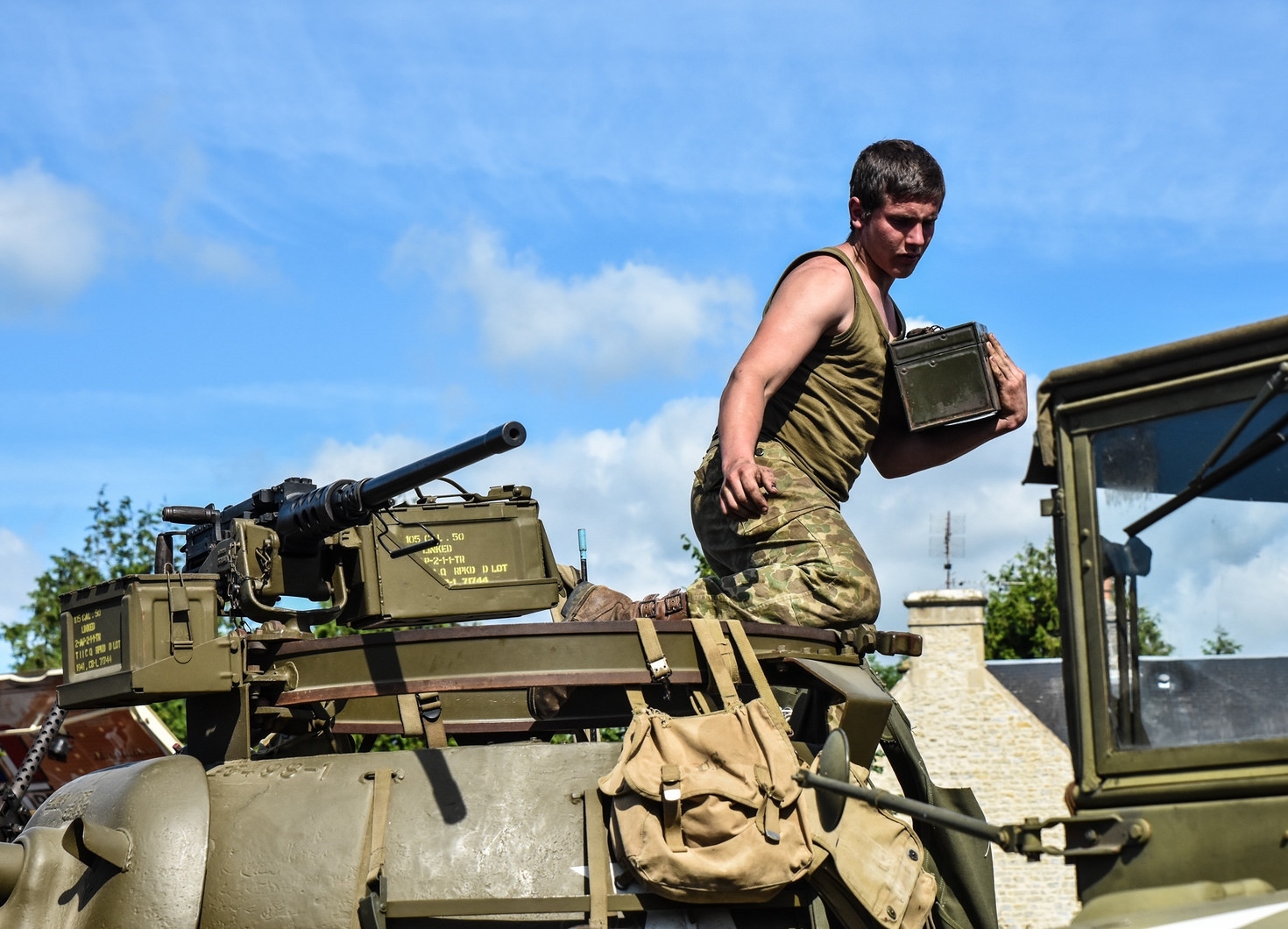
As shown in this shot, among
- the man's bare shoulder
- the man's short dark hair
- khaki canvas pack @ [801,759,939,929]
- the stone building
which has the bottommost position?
the stone building

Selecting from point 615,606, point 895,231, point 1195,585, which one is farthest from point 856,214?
point 1195,585

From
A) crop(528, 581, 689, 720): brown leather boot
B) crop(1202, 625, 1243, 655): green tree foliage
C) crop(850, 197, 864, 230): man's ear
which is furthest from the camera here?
crop(850, 197, 864, 230): man's ear

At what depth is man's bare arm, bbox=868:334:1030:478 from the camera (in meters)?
5.67

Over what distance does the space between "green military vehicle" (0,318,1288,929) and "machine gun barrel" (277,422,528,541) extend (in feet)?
0.04

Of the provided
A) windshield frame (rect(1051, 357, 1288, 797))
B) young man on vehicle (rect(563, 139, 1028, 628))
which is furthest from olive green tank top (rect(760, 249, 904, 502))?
windshield frame (rect(1051, 357, 1288, 797))

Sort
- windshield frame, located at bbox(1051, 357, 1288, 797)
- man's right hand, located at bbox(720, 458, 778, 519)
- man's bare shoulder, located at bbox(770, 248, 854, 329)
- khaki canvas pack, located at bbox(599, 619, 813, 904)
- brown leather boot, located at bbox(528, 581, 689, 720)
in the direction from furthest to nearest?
1. man's bare shoulder, located at bbox(770, 248, 854, 329)
2. brown leather boot, located at bbox(528, 581, 689, 720)
3. man's right hand, located at bbox(720, 458, 778, 519)
4. khaki canvas pack, located at bbox(599, 619, 813, 904)
5. windshield frame, located at bbox(1051, 357, 1288, 797)

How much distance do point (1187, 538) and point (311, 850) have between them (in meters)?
2.40

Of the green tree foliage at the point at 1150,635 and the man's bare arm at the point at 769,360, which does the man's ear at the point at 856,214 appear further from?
the green tree foliage at the point at 1150,635

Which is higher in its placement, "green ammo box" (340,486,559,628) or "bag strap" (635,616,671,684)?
"green ammo box" (340,486,559,628)

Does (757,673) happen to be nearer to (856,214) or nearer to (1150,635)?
(1150,635)

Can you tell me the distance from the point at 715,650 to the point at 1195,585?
1598 millimetres

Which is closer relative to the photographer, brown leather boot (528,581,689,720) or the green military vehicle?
the green military vehicle

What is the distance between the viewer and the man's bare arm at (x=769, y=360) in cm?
488

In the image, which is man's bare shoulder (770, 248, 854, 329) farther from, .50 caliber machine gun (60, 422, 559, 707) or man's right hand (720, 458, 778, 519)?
.50 caliber machine gun (60, 422, 559, 707)
